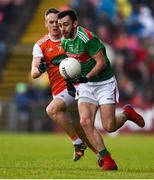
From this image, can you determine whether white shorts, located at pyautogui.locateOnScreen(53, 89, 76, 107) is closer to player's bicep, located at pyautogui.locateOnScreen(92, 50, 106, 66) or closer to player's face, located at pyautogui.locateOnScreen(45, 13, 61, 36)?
player's face, located at pyautogui.locateOnScreen(45, 13, 61, 36)

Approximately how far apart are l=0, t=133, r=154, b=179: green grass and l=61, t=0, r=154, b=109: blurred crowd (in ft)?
14.4

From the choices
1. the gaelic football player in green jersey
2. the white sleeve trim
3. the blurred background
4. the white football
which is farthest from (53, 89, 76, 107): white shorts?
the blurred background

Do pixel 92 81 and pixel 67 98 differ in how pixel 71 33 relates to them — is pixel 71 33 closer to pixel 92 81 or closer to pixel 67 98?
pixel 92 81

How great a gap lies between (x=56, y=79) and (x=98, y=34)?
14976mm

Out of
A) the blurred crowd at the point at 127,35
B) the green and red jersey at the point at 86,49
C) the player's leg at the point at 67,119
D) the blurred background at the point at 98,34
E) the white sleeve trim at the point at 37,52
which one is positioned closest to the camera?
the green and red jersey at the point at 86,49

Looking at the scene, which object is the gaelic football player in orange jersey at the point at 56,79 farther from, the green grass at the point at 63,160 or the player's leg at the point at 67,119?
the green grass at the point at 63,160

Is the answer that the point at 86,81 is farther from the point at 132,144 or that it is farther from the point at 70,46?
the point at 132,144

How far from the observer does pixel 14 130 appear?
2772 centimetres

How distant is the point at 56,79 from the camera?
1489 cm

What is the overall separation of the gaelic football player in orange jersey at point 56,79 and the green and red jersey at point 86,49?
1314 mm

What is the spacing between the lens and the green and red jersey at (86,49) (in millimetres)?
12758

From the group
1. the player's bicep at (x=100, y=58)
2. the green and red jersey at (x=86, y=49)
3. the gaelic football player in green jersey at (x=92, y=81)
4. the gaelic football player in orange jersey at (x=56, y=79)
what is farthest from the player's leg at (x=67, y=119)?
the player's bicep at (x=100, y=58)

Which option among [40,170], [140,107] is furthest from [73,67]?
[140,107]

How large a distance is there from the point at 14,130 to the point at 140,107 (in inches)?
159
